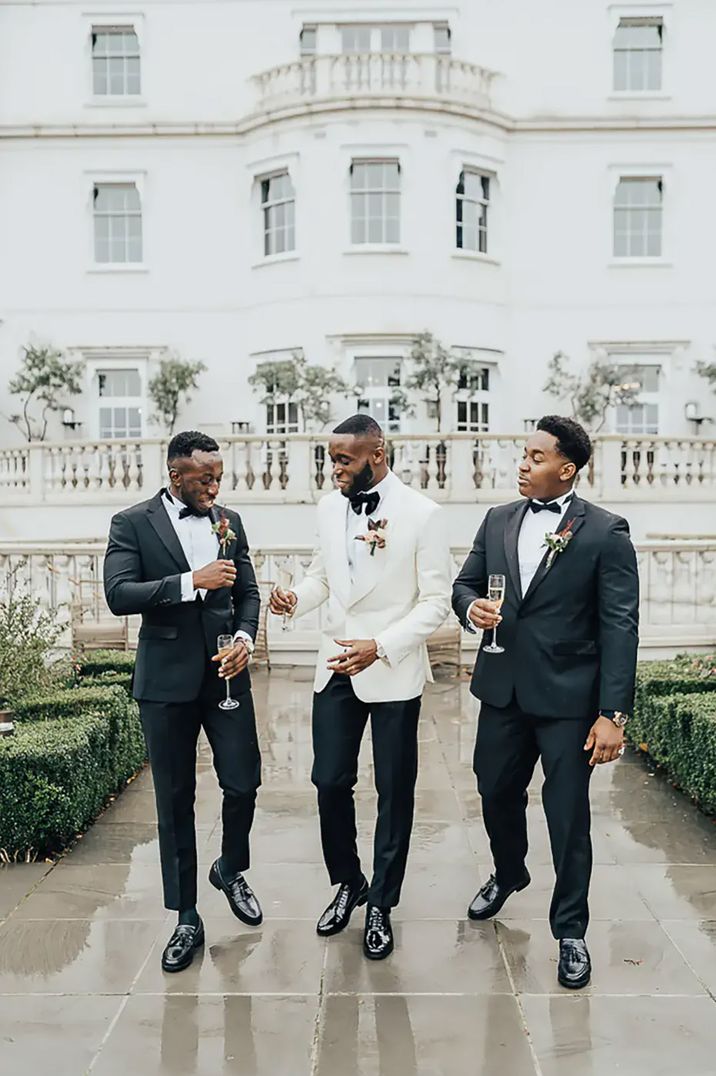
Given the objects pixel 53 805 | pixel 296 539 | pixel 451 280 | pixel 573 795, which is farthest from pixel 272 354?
pixel 573 795

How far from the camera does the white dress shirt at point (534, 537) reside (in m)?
4.45

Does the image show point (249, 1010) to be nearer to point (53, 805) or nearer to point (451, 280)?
point (53, 805)

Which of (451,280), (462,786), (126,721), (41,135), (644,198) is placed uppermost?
(41,135)

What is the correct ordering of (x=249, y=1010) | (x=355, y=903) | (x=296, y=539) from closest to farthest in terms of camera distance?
(x=249, y=1010) < (x=355, y=903) < (x=296, y=539)

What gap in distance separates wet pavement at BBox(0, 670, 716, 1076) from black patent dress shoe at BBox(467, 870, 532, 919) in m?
0.08

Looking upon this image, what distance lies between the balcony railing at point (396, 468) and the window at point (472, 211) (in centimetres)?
688

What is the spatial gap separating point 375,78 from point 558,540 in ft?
63.7

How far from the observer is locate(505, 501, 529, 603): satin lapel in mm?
4453

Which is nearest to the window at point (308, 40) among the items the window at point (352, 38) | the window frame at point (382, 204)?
the window at point (352, 38)

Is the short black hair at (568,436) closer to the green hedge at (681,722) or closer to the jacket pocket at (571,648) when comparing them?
the jacket pocket at (571,648)

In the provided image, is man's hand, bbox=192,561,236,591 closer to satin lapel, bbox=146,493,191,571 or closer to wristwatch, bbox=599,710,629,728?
satin lapel, bbox=146,493,191,571

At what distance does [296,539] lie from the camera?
16.9 meters

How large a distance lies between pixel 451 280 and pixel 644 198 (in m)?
4.94

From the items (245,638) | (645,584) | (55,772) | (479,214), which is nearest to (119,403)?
(479,214)
